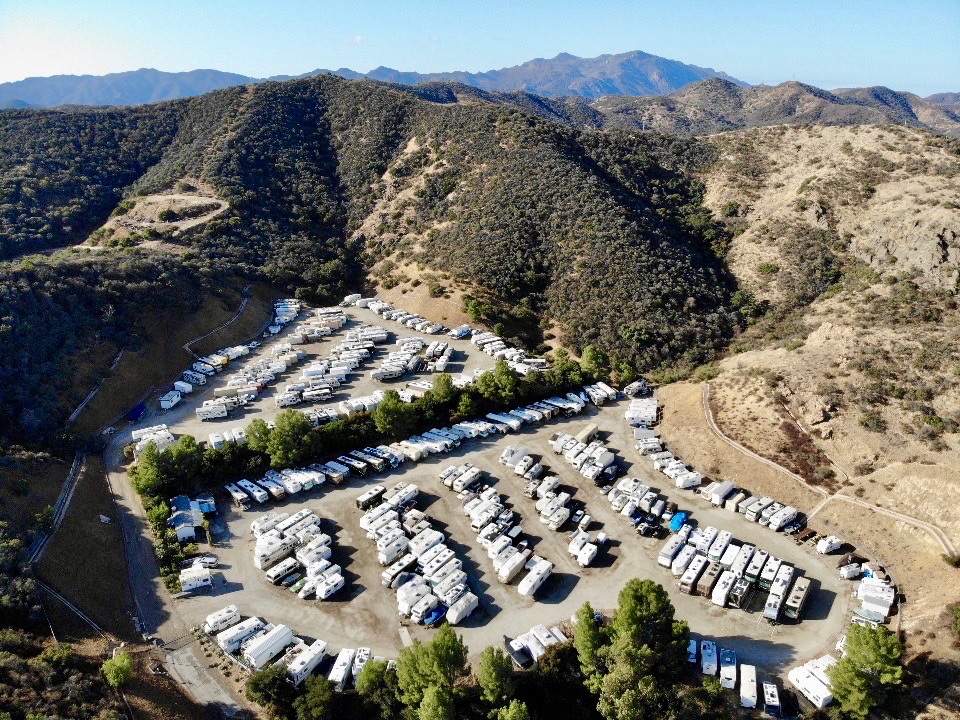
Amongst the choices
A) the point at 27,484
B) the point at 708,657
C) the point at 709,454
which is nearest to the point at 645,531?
the point at 708,657

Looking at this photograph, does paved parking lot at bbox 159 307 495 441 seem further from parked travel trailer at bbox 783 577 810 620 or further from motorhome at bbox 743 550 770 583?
parked travel trailer at bbox 783 577 810 620

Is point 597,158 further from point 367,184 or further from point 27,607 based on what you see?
point 27,607

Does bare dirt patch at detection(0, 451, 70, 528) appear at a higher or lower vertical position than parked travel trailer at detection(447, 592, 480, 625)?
higher

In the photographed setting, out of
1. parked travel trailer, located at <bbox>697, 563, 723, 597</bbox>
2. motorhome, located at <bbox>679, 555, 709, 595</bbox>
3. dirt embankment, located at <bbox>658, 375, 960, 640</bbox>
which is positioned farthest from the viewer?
motorhome, located at <bbox>679, 555, 709, 595</bbox>

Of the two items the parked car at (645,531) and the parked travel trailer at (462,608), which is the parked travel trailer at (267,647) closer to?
the parked travel trailer at (462,608)

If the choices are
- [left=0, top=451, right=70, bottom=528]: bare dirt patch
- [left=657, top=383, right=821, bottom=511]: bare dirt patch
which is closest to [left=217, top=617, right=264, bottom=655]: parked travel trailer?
[left=0, top=451, right=70, bottom=528]: bare dirt patch

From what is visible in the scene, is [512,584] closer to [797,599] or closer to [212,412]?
[797,599]
